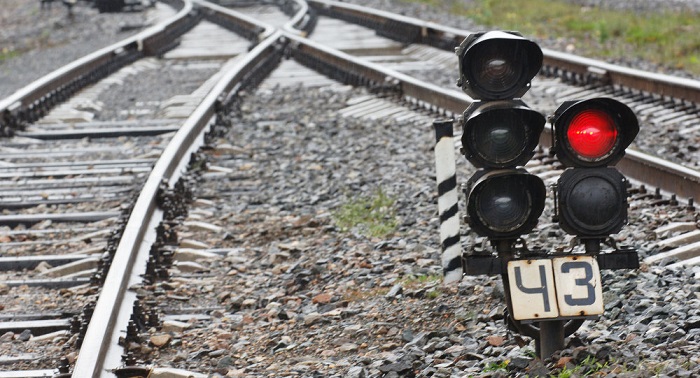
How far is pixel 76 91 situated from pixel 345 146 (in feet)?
15.7

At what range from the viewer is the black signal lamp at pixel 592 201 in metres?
3.91

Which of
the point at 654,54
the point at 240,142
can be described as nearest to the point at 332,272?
the point at 240,142

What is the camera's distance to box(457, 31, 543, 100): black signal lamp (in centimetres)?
399

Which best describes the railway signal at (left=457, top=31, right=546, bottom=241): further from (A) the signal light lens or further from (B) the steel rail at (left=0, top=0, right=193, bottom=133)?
(B) the steel rail at (left=0, top=0, right=193, bottom=133)

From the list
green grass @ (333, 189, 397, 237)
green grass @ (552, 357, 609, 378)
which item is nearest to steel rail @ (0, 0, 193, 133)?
green grass @ (333, 189, 397, 237)

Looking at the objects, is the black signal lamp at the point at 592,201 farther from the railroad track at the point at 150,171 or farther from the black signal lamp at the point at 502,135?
the railroad track at the point at 150,171

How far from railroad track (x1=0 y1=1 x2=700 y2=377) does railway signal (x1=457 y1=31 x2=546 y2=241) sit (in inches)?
53.8

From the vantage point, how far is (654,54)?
13727mm

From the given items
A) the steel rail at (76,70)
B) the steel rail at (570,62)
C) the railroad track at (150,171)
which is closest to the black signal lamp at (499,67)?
the railroad track at (150,171)

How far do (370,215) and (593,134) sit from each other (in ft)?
9.64

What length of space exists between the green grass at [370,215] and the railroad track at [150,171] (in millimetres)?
250

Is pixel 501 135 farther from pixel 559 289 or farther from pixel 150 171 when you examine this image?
pixel 150 171

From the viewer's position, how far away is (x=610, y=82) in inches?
424

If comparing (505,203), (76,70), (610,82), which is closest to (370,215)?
(505,203)
